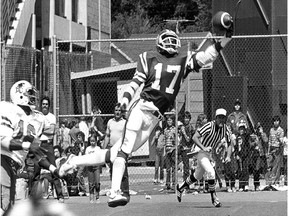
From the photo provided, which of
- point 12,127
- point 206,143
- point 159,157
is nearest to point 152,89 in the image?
point 12,127

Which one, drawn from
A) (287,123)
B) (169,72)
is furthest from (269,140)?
(169,72)

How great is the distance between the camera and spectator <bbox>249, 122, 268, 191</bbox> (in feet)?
58.6

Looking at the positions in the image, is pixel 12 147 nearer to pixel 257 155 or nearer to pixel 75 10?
pixel 257 155

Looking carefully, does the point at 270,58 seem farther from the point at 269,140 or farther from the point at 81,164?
the point at 81,164

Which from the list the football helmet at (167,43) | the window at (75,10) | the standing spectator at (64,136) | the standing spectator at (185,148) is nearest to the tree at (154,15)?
the window at (75,10)

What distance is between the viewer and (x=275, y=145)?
18.2 metres

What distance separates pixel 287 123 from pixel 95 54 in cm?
968

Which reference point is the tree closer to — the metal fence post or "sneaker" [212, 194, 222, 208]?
the metal fence post

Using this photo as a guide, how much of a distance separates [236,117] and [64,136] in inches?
140

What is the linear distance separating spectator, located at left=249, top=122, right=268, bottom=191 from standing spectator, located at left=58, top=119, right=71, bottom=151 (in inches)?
147

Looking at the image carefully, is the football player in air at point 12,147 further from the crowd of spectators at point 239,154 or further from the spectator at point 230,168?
the spectator at point 230,168

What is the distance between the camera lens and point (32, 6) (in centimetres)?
2781

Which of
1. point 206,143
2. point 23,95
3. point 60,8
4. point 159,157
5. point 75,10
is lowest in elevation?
point 159,157

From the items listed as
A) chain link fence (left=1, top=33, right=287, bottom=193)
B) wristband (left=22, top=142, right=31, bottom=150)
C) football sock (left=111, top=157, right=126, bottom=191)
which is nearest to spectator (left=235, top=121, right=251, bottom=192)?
chain link fence (left=1, top=33, right=287, bottom=193)
